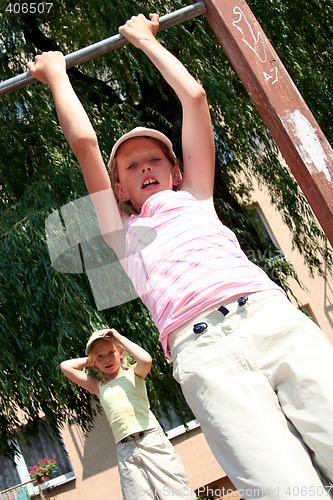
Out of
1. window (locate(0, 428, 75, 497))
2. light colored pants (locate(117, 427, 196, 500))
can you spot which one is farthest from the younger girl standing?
window (locate(0, 428, 75, 497))

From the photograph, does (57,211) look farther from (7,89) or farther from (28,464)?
(28,464)

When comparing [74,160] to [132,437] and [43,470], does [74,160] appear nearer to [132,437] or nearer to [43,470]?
[132,437]

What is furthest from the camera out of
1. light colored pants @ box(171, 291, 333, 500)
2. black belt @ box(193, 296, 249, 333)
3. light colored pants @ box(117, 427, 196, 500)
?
light colored pants @ box(117, 427, 196, 500)

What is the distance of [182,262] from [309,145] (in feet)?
2.21

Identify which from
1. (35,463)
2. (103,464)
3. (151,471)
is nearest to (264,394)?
→ (151,471)

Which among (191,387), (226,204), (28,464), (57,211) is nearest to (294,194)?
(226,204)

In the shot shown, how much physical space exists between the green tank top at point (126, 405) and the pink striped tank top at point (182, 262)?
149 centimetres

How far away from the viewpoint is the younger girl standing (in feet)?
9.00

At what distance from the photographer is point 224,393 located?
4.02 feet

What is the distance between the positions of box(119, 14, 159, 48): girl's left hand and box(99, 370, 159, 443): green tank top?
184 cm

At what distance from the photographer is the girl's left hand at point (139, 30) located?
6.78ft

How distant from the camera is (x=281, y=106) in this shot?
1864 mm

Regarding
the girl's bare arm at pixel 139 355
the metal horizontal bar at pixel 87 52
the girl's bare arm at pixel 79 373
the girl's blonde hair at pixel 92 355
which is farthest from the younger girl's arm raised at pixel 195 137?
the girl's bare arm at pixel 79 373

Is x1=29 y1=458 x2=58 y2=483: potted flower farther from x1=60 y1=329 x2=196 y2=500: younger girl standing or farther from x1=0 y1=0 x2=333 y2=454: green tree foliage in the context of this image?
x1=60 y1=329 x2=196 y2=500: younger girl standing
